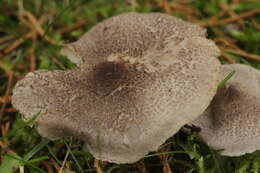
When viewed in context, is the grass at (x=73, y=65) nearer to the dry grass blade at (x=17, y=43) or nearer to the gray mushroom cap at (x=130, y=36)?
the dry grass blade at (x=17, y=43)

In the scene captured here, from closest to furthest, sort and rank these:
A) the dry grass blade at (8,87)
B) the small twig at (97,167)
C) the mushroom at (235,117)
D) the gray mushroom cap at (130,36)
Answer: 1. the mushroom at (235,117)
2. the small twig at (97,167)
3. the gray mushroom cap at (130,36)
4. the dry grass blade at (8,87)

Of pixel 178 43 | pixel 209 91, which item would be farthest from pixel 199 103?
pixel 178 43

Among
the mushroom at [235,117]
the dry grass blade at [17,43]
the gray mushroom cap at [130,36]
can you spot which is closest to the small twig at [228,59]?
the mushroom at [235,117]

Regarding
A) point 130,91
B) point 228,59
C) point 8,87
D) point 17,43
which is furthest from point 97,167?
point 17,43

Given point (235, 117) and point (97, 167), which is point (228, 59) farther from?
point (97, 167)

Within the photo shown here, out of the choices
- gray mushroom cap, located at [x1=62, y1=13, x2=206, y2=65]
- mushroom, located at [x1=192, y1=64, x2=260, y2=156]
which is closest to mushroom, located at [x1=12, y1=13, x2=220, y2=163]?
gray mushroom cap, located at [x1=62, y1=13, x2=206, y2=65]

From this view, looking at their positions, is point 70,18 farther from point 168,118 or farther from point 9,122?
point 168,118

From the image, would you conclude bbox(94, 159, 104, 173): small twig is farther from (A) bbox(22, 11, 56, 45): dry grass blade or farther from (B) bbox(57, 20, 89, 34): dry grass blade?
(B) bbox(57, 20, 89, 34): dry grass blade
